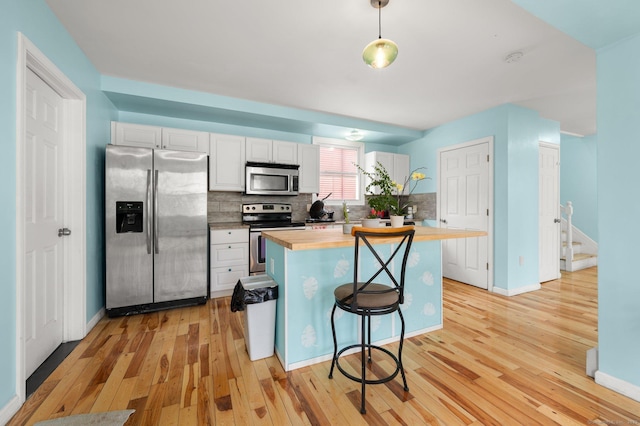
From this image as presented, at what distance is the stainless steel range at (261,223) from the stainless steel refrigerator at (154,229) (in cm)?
62

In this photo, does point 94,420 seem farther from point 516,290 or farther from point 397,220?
point 516,290

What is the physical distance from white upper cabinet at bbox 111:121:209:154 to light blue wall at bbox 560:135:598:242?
7.38 m

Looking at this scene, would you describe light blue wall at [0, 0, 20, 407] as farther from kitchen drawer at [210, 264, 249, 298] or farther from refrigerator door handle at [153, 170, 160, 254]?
kitchen drawer at [210, 264, 249, 298]

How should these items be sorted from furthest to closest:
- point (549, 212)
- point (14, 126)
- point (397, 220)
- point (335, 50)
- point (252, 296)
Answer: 1. point (549, 212)
2. point (335, 50)
3. point (397, 220)
4. point (252, 296)
5. point (14, 126)

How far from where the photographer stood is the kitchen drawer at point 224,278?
3.46 metres

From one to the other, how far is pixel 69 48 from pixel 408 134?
15.0 feet

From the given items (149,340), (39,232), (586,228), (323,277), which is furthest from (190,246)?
(586,228)

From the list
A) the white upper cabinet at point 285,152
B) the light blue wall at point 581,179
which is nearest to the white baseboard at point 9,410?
the white upper cabinet at point 285,152

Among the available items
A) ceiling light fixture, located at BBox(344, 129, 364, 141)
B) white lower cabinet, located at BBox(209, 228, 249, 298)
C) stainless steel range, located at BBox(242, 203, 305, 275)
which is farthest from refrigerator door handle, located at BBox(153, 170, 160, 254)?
ceiling light fixture, located at BBox(344, 129, 364, 141)

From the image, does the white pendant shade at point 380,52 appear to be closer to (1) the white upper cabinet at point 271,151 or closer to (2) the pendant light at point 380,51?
(2) the pendant light at point 380,51

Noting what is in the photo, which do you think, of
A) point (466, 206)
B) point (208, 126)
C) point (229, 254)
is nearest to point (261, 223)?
point (229, 254)

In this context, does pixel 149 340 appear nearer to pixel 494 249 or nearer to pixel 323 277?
pixel 323 277

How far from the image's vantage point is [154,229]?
301cm

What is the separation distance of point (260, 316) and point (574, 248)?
638 centimetres
